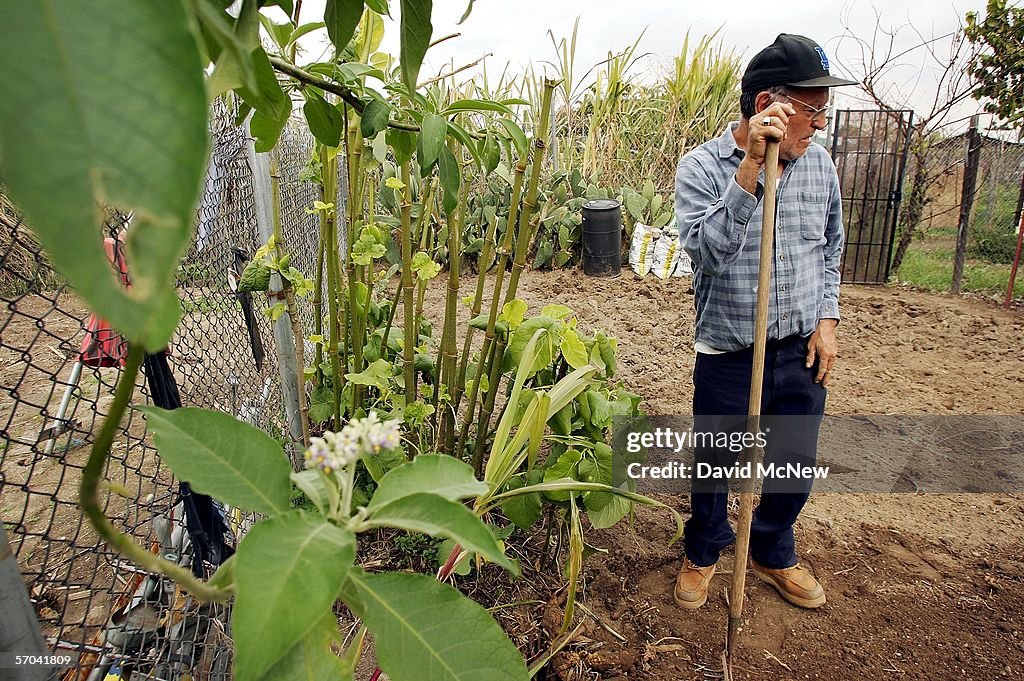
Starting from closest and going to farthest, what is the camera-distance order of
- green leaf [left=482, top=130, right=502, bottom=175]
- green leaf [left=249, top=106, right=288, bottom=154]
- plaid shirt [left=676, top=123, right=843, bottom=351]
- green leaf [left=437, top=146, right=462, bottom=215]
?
green leaf [left=249, top=106, right=288, bottom=154] → green leaf [left=437, top=146, right=462, bottom=215] → green leaf [left=482, top=130, right=502, bottom=175] → plaid shirt [left=676, top=123, right=843, bottom=351]

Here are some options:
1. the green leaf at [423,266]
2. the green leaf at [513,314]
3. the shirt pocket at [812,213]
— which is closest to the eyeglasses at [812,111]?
the shirt pocket at [812,213]

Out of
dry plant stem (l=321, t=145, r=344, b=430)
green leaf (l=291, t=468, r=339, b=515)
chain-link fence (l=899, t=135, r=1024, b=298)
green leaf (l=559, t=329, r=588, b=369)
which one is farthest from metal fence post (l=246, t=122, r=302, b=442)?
chain-link fence (l=899, t=135, r=1024, b=298)

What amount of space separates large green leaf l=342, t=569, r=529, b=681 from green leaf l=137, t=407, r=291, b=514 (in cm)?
11

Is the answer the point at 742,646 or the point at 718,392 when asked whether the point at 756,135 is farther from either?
the point at 742,646

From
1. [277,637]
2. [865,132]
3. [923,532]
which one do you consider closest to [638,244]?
[865,132]

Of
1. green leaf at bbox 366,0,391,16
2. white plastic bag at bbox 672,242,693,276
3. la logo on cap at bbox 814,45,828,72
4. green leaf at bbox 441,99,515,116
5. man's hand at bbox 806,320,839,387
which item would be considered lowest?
white plastic bag at bbox 672,242,693,276

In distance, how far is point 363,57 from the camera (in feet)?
5.09

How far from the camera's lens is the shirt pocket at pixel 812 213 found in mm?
2107

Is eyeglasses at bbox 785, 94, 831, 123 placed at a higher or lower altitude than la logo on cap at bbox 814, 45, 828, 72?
lower

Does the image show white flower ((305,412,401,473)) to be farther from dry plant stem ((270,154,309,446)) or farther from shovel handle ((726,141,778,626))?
shovel handle ((726,141,778,626))

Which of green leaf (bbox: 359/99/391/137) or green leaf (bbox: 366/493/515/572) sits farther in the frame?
green leaf (bbox: 359/99/391/137)

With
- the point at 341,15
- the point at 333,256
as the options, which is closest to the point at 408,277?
the point at 333,256

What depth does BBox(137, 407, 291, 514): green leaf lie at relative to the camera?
1.66ft

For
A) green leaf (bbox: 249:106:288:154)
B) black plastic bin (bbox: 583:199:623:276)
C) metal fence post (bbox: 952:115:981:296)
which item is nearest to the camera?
green leaf (bbox: 249:106:288:154)
